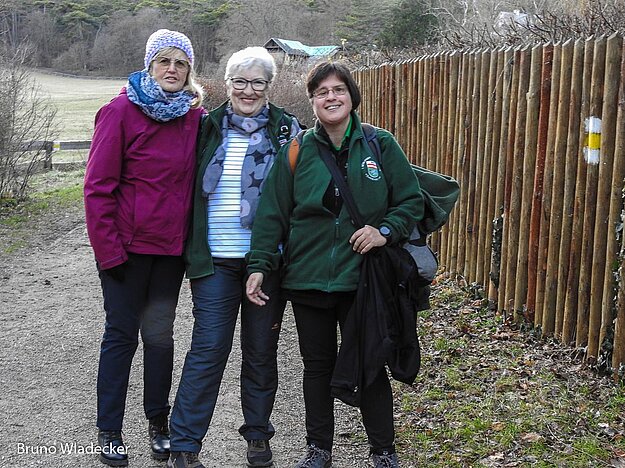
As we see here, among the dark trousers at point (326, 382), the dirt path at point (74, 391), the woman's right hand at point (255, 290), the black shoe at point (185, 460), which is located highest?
the woman's right hand at point (255, 290)

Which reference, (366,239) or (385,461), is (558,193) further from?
(385,461)

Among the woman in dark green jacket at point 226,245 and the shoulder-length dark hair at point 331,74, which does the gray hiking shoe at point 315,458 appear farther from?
the shoulder-length dark hair at point 331,74

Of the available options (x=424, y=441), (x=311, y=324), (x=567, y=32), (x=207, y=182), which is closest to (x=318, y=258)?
(x=311, y=324)

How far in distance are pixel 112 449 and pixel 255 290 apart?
1.25 metres

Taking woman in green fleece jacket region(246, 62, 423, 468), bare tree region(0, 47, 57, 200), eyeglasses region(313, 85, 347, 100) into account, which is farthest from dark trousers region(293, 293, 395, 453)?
bare tree region(0, 47, 57, 200)

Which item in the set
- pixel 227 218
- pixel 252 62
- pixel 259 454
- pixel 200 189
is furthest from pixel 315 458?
pixel 252 62

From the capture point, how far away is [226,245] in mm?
4098

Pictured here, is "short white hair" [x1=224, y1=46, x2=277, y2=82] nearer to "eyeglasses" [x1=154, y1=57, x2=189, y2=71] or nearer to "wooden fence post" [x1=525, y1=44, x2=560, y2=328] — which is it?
"eyeglasses" [x1=154, y1=57, x2=189, y2=71]

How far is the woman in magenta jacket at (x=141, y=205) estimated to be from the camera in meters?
4.05

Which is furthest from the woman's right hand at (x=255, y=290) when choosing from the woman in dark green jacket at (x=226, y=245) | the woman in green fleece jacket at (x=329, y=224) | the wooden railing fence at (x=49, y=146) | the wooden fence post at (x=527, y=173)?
Result: the wooden railing fence at (x=49, y=146)

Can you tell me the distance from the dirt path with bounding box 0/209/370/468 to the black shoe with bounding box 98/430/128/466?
0.06m

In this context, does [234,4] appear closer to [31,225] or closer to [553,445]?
[31,225]

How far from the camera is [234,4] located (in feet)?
232

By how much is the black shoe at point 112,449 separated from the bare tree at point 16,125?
988cm
